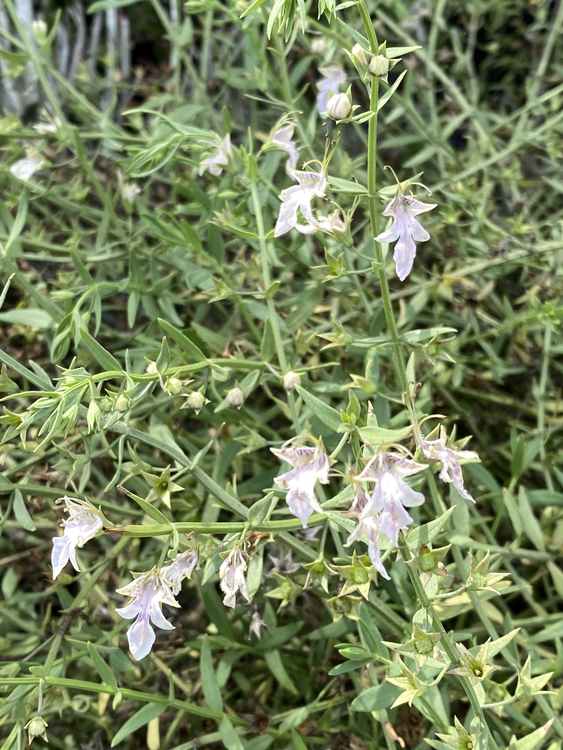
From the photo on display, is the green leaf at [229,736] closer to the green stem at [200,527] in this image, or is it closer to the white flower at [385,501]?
the green stem at [200,527]

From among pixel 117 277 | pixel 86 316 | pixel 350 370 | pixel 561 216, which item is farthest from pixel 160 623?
pixel 561 216

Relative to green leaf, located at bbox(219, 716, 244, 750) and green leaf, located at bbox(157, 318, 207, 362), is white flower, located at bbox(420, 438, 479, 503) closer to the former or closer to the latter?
green leaf, located at bbox(157, 318, 207, 362)

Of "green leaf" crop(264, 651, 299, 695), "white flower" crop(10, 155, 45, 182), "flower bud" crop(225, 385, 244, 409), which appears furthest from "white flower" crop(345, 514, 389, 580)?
"white flower" crop(10, 155, 45, 182)

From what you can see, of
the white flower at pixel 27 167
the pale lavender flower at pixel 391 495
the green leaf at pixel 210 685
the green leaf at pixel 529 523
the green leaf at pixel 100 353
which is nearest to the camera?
the pale lavender flower at pixel 391 495

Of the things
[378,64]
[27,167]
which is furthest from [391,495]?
[27,167]

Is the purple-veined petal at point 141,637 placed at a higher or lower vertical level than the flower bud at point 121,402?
lower

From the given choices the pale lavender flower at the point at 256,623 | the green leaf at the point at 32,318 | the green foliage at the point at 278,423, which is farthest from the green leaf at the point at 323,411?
the green leaf at the point at 32,318

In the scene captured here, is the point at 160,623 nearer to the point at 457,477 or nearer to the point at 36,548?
the point at 457,477
